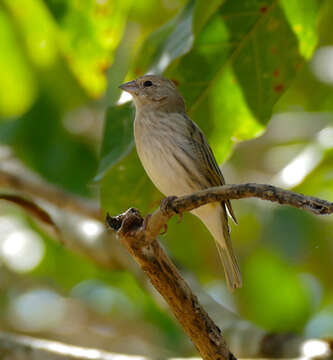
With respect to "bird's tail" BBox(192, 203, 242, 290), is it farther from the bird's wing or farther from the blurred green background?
the blurred green background

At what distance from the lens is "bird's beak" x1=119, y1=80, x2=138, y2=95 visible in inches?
175

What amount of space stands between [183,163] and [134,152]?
449mm

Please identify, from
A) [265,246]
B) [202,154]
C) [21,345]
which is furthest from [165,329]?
[202,154]

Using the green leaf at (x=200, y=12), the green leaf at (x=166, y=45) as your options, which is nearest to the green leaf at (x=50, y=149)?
the green leaf at (x=166, y=45)

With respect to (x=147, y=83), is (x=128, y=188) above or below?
below

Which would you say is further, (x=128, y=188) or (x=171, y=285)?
(x=128, y=188)

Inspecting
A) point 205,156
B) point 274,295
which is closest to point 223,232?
point 205,156

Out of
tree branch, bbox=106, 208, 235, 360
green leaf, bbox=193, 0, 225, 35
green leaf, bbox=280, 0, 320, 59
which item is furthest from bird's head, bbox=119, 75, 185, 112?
tree branch, bbox=106, 208, 235, 360

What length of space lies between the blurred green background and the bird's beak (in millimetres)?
54

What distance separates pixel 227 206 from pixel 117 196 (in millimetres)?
691

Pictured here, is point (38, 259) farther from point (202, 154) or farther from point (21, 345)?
point (202, 154)

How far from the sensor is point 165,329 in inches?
245

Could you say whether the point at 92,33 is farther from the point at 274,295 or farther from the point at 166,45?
the point at 274,295

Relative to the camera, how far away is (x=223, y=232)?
4102 millimetres
